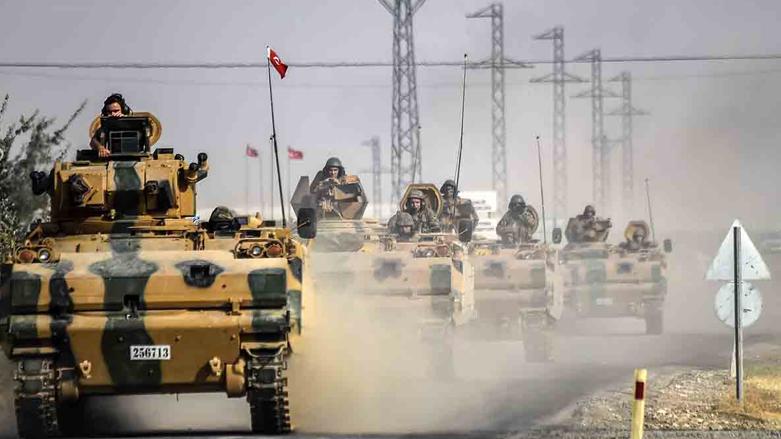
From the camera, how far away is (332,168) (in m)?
30.8

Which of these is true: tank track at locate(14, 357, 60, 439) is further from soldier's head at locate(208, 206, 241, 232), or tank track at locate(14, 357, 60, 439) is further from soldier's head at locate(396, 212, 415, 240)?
soldier's head at locate(396, 212, 415, 240)

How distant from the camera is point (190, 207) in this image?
65.3ft

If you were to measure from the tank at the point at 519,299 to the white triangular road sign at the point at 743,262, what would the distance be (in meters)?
10.5

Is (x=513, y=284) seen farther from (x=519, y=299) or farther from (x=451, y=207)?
(x=451, y=207)

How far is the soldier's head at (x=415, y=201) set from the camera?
32.1 meters

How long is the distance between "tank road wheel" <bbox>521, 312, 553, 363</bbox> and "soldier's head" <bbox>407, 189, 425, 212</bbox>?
10.4ft

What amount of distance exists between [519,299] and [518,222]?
6.38m

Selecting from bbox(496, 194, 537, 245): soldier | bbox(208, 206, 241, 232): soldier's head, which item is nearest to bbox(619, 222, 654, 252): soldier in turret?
bbox(496, 194, 537, 245): soldier

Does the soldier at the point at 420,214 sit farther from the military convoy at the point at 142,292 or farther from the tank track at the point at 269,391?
the tank track at the point at 269,391

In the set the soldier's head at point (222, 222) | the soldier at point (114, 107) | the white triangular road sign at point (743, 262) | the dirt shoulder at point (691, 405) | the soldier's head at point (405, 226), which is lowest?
the dirt shoulder at point (691, 405)

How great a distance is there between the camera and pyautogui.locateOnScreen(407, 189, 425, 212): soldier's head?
3206 centimetres

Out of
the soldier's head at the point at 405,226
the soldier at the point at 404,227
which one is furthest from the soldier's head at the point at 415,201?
the soldier's head at the point at 405,226

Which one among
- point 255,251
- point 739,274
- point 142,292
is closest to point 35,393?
point 142,292

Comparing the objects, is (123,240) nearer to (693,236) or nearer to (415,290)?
(415,290)
